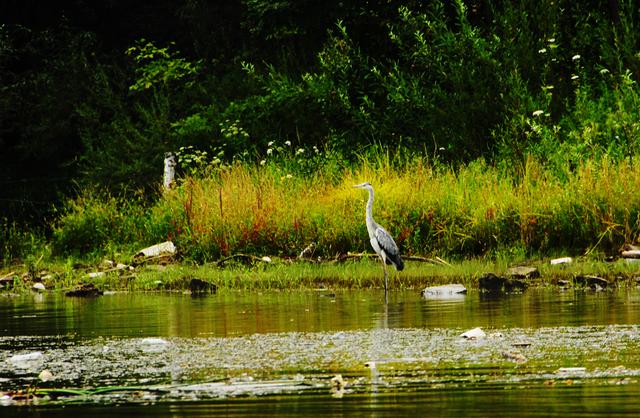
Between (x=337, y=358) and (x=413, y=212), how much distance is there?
10384 mm

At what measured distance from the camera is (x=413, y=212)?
2039 cm

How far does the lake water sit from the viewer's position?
7938 mm

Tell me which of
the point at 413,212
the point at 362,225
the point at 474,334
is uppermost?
the point at 413,212

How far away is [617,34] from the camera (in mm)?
26719

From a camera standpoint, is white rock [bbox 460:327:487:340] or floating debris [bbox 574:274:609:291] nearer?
white rock [bbox 460:327:487:340]

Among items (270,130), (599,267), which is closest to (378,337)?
(599,267)

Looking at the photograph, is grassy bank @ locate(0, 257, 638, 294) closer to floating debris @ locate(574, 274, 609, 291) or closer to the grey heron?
floating debris @ locate(574, 274, 609, 291)

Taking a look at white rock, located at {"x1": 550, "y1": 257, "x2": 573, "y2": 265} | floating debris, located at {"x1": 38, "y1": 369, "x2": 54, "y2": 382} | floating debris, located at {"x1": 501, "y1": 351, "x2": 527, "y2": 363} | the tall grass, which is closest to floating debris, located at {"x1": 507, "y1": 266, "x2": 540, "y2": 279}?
white rock, located at {"x1": 550, "y1": 257, "x2": 573, "y2": 265}

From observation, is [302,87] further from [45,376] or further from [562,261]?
[45,376]

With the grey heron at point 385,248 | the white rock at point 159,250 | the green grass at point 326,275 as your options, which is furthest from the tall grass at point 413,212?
the grey heron at point 385,248

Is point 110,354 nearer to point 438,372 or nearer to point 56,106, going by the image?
point 438,372

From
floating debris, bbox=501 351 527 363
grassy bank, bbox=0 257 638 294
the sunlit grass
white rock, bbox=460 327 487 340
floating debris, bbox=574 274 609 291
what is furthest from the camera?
the sunlit grass

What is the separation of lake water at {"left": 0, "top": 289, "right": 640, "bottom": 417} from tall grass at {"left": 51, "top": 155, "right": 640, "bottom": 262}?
126 inches

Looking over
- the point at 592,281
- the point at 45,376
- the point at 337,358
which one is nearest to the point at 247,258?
the point at 592,281
